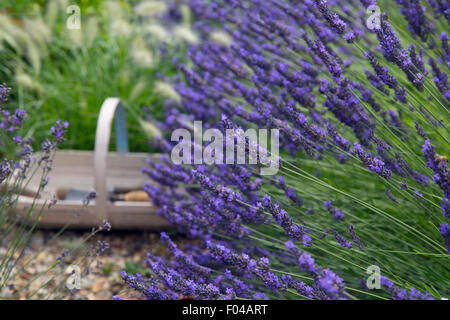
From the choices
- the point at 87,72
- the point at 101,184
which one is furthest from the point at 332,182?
the point at 87,72

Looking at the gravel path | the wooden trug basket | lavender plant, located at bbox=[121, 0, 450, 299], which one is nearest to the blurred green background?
the wooden trug basket

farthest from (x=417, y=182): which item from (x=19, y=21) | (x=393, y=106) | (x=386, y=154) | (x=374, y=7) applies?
(x=19, y=21)

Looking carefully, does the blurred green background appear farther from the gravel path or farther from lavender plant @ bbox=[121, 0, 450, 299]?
lavender plant @ bbox=[121, 0, 450, 299]

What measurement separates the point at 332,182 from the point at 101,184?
942mm

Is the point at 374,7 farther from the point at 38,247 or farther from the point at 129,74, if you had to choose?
the point at 129,74

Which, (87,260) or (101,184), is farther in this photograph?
(87,260)

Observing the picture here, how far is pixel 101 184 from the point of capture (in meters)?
1.95

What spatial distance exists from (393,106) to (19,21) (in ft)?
10.7

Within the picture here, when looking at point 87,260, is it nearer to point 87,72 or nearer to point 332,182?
point 332,182

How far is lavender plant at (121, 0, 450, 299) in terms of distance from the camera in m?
1.17

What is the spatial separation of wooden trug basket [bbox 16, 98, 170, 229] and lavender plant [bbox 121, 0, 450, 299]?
8.9 inches

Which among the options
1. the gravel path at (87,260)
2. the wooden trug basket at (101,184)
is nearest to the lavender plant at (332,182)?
the wooden trug basket at (101,184)

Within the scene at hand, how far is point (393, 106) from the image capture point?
5.48 feet

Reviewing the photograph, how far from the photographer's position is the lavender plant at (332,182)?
3.84 feet
